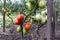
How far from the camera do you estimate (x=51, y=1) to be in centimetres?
48

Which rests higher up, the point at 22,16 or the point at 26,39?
the point at 22,16

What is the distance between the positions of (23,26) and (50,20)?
0.57 ft

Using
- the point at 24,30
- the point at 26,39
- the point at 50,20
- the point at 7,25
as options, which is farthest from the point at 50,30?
the point at 7,25

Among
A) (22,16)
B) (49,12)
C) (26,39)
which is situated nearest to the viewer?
(49,12)

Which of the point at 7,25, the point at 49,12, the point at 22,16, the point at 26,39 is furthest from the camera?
the point at 7,25

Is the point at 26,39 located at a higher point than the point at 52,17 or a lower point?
lower

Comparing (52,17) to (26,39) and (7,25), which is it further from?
(7,25)

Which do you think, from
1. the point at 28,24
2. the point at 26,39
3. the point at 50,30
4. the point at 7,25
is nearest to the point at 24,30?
the point at 28,24

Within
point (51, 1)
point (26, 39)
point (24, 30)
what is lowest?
point (26, 39)

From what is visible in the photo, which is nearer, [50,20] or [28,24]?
[50,20]

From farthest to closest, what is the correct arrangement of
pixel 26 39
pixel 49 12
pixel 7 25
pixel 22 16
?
pixel 7 25 < pixel 26 39 < pixel 22 16 < pixel 49 12

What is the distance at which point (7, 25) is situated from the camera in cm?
379

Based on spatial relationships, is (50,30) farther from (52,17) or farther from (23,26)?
(23,26)

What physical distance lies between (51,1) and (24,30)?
18 cm
